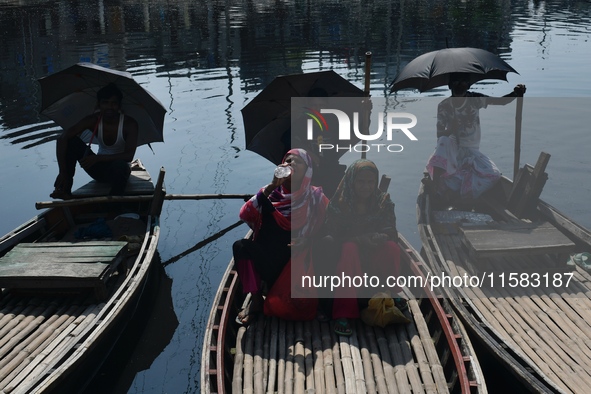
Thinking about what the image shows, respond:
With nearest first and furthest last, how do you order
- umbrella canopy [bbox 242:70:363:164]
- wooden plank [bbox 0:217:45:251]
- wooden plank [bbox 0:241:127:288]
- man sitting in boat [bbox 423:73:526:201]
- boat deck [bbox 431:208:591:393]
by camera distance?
boat deck [bbox 431:208:591:393] < wooden plank [bbox 0:241:127:288] < wooden plank [bbox 0:217:45:251] < umbrella canopy [bbox 242:70:363:164] < man sitting in boat [bbox 423:73:526:201]

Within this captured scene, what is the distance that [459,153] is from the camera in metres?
8.04

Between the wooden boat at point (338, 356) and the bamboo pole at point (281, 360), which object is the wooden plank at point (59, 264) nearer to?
the wooden boat at point (338, 356)

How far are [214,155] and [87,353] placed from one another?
801cm

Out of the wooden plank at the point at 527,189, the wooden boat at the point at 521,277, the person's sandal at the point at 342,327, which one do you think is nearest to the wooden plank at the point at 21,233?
the person's sandal at the point at 342,327

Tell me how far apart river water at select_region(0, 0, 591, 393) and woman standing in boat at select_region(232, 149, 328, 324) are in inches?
72.0

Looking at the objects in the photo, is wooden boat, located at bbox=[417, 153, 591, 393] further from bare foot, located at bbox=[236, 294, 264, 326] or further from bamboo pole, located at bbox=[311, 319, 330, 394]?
bare foot, located at bbox=[236, 294, 264, 326]

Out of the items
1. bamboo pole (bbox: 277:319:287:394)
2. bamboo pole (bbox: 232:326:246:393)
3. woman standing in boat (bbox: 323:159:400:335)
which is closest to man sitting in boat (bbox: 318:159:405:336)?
woman standing in boat (bbox: 323:159:400:335)

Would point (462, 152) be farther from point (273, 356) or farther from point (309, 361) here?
point (273, 356)

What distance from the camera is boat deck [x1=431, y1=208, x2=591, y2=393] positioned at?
16.5 ft

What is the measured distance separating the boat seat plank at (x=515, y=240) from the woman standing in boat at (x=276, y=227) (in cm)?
209

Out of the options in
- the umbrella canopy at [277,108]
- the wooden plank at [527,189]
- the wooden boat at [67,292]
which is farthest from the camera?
the umbrella canopy at [277,108]

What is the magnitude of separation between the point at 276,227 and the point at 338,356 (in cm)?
135

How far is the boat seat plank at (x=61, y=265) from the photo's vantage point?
617cm

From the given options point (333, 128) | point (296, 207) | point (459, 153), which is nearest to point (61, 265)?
point (296, 207)
